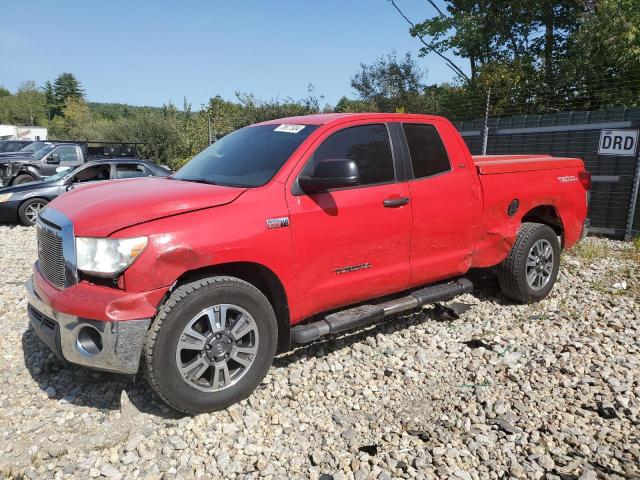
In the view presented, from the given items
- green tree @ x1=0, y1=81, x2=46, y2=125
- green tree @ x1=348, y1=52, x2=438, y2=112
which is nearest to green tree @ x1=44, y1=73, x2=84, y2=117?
green tree @ x1=0, y1=81, x2=46, y2=125

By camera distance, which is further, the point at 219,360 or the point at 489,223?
the point at 489,223

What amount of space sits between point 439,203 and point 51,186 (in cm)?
870

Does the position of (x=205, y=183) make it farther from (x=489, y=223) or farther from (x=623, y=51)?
(x=623, y=51)

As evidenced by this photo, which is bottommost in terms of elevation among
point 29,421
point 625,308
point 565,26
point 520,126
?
point 29,421

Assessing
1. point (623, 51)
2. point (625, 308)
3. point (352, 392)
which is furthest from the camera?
point (623, 51)

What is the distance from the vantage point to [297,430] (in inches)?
121

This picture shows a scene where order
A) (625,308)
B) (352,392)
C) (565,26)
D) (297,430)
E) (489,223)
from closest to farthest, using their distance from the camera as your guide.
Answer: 1. (297,430)
2. (352,392)
3. (489,223)
4. (625,308)
5. (565,26)

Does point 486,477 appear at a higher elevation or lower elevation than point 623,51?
lower

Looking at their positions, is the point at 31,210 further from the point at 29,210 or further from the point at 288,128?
the point at 288,128

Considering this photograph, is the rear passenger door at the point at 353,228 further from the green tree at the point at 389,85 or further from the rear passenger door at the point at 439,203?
the green tree at the point at 389,85

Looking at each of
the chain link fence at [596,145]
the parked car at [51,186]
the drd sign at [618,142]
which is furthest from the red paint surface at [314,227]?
the parked car at [51,186]

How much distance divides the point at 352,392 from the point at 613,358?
86.3 inches

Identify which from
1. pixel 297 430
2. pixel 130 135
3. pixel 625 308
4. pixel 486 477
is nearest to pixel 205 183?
pixel 297 430

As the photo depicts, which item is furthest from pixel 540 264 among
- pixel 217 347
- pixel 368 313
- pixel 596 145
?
pixel 596 145
